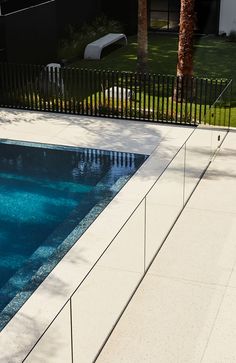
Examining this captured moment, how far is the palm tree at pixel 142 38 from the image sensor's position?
75.1 ft

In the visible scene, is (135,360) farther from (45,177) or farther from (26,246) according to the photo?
(45,177)

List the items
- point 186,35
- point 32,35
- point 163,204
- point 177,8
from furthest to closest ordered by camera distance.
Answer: point 177,8 < point 32,35 < point 186,35 < point 163,204

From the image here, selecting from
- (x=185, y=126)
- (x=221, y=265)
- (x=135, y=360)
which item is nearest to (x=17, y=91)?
(x=185, y=126)

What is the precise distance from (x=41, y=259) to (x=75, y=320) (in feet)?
12.0

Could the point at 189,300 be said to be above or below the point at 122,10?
below

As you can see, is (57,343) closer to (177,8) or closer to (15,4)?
(15,4)

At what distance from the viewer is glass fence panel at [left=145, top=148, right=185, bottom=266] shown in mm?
11959

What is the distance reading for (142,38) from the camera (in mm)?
23641

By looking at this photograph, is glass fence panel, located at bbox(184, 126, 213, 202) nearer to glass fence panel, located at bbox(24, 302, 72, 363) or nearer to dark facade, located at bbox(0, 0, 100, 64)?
glass fence panel, located at bbox(24, 302, 72, 363)

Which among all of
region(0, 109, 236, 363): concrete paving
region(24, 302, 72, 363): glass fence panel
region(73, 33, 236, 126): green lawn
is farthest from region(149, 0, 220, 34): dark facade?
region(24, 302, 72, 363): glass fence panel

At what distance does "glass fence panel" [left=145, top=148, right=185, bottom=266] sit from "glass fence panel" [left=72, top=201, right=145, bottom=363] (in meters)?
0.42

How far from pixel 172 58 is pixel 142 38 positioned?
3.57 metres

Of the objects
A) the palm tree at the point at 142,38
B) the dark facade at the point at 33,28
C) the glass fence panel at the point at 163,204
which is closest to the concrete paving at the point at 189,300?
the glass fence panel at the point at 163,204

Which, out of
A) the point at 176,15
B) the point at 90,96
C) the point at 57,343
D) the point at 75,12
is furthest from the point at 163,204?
the point at 176,15
